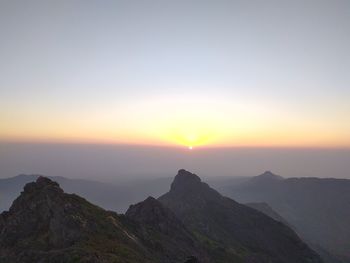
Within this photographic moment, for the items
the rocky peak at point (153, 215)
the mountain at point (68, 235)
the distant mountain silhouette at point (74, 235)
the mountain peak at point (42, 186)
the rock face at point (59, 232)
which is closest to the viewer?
the rock face at point (59, 232)

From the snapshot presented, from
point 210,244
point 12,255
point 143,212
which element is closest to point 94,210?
point 12,255

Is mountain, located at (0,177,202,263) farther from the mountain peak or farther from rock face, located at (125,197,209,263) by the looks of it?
rock face, located at (125,197,209,263)

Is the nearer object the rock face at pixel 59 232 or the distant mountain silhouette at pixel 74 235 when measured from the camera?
the rock face at pixel 59 232

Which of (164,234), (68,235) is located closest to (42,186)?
(68,235)

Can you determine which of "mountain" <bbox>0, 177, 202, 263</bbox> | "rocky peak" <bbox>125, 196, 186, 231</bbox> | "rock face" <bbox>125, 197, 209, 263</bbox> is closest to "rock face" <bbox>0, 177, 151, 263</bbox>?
"mountain" <bbox>0, 177, 202, 263</bbox>

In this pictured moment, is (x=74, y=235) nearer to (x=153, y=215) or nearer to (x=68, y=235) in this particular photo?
(x=68, y=235)

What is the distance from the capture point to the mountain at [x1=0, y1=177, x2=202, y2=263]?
86688mm

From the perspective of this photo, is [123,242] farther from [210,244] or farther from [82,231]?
[210,244]

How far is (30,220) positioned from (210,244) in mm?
94249

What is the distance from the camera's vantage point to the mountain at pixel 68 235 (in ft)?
284

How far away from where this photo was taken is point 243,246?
194 meters

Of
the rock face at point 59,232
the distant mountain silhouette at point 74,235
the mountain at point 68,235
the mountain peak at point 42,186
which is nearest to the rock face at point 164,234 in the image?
the distant mountain silhouette at point 74,235

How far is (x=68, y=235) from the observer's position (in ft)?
316

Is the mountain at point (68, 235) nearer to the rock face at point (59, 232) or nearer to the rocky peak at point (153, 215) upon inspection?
the rock face at point (59, 232)
